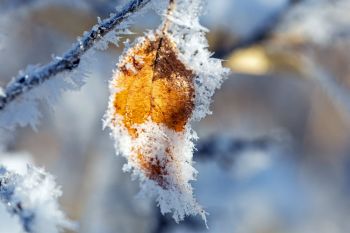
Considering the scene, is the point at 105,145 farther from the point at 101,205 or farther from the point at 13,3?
the point at 13,3

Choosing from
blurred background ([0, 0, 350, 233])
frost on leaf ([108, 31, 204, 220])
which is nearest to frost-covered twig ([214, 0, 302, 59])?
blurred background ([0, 0, 350, 233])

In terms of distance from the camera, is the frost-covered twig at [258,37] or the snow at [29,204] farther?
the frost-covered twig at [258,37]

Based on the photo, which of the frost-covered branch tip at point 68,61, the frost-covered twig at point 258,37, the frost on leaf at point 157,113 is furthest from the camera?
the frost-covered twig at point 258,37

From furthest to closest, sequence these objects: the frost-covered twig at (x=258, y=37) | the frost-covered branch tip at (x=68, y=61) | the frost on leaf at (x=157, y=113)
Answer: the frost-covered twig at (x=258, y=37) → the frost on leaf at (x=157, y=113) → the frost-covered branch tip at (x=68, y=61)

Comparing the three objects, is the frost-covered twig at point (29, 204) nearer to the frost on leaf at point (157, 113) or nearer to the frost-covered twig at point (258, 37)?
the frost on leaf at point (157, 113)

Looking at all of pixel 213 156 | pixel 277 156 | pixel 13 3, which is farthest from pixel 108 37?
pixel 277 156

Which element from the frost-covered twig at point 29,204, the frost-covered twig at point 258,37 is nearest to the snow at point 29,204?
the frost-covered twig at point 29,204

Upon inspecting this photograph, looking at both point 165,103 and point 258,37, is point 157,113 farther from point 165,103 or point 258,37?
point 258,37

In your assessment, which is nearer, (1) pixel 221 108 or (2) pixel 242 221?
(2) pixel 242 221
